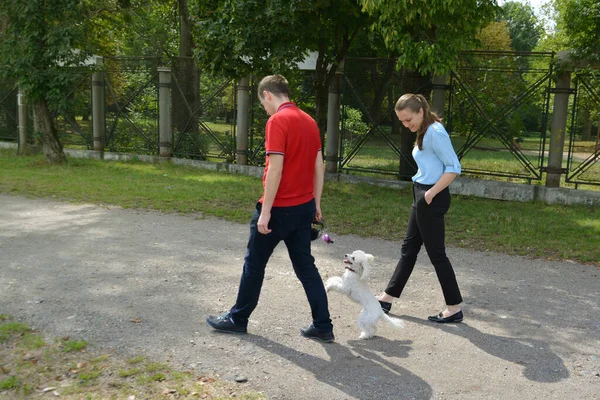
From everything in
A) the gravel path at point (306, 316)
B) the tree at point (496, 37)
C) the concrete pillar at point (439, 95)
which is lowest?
the gravel path at point (306, 316)

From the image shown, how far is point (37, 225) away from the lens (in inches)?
331

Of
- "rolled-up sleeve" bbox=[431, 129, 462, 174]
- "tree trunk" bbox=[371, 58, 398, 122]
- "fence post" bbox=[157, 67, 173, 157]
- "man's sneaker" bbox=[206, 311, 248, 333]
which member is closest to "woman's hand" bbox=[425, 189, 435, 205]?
"rolled-up sleeve" bbox=[431, 129, 462, 174]

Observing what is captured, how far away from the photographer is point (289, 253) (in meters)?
4.59

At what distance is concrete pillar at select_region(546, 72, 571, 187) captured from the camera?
37.1ft

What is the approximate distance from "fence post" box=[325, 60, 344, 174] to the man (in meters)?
8.80

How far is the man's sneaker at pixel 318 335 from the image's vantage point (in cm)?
464

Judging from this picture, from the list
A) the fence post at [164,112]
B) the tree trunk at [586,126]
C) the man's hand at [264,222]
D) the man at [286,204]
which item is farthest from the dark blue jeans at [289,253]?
the fence post at [164,112]

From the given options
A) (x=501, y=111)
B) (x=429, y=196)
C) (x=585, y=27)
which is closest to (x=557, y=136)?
(x=501, y=111)

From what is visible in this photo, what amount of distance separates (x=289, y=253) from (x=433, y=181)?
4.19 feet

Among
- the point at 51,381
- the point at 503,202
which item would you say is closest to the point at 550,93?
the point at 503,202

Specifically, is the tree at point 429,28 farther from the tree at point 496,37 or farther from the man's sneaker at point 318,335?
the tree at point 496,37

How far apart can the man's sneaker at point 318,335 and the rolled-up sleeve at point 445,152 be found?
1529 mm

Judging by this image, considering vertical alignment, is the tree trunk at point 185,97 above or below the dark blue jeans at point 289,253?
above

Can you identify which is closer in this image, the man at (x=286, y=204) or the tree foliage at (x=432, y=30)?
the man at (x=286, y=204)
